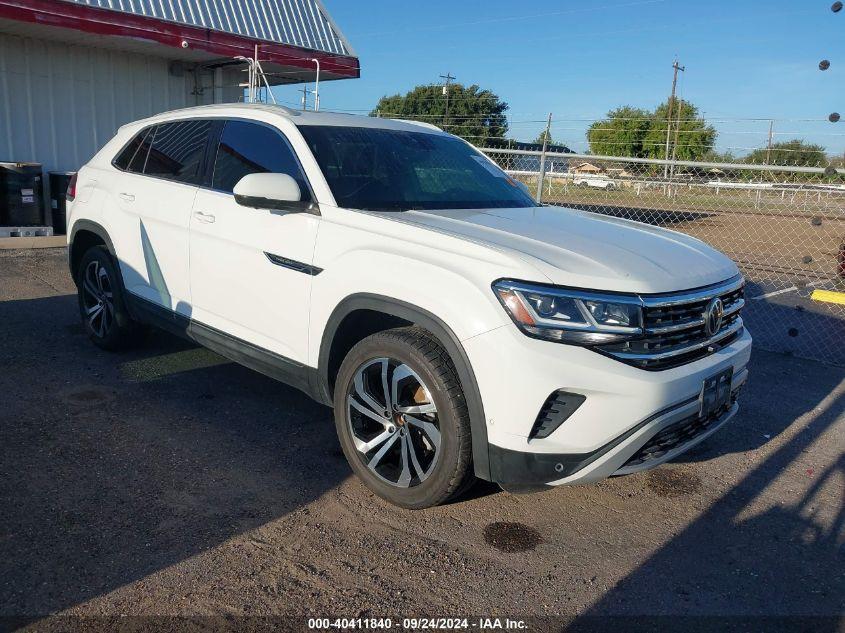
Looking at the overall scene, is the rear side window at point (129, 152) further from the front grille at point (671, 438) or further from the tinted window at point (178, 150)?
the front grille at point (671, 438)

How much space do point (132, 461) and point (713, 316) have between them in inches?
119

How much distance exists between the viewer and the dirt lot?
2.79 metres

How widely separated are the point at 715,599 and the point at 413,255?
1.89m

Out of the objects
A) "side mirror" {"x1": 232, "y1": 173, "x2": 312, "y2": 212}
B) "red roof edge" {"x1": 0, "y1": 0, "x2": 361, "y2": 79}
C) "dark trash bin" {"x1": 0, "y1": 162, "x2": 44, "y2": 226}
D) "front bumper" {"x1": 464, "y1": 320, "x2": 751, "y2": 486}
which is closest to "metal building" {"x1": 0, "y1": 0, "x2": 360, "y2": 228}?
"red roof edge" {"x1": 0, "y1": 0, "x2": 361, "y2": 79}

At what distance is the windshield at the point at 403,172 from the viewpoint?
3912mm

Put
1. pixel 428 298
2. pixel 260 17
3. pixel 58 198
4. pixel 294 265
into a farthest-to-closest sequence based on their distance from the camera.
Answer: pixel 260 17, pixel 58 198, pixel 294 265, pixel 428 298

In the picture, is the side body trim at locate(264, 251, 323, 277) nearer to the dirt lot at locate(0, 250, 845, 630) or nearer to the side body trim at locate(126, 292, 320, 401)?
the side body trim at locate(126, 292, 320, 401)

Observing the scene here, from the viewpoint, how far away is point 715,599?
2885mm

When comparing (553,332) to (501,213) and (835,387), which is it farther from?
(835,387)

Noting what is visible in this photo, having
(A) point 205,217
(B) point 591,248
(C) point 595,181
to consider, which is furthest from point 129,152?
(C) point 595,181

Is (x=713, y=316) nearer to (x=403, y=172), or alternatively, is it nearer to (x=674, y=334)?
(x=674, y=334)

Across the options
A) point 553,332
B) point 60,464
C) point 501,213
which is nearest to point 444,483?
point 553,332

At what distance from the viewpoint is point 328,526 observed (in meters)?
3.29

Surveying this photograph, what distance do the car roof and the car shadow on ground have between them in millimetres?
1815
